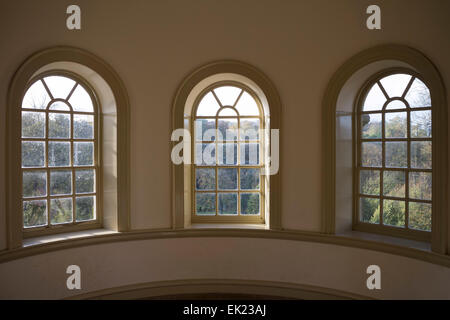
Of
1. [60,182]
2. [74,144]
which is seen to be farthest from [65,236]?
[74,144]

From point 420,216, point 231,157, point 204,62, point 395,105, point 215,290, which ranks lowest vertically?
point 215,290

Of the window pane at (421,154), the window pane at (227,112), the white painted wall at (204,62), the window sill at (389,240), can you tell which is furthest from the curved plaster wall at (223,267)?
the window pane at (227,112)

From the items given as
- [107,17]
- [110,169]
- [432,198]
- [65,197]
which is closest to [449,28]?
[432,198]

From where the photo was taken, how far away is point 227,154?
450 cm

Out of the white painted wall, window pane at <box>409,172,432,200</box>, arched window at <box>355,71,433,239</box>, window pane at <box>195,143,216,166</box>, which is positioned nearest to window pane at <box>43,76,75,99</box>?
the white painted wall

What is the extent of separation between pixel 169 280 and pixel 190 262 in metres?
0.29

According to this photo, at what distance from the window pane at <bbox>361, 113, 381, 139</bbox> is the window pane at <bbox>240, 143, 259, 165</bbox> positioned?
4.00 ft

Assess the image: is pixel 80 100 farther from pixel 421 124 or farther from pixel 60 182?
pixel 421 124

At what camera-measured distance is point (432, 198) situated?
10.8 feet

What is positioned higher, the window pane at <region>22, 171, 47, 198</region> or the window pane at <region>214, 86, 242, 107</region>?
the window pane at <region>214, 86, 242, 107</region>

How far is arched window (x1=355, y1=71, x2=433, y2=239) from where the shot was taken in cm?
359

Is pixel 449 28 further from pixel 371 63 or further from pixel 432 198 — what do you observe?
pixel 432 198

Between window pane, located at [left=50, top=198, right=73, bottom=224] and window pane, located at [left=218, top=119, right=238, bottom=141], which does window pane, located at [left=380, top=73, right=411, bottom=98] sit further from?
window pane, located at [left=50, top=198, right=73, bottom=224]

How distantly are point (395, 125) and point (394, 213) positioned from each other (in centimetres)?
Result: 90
